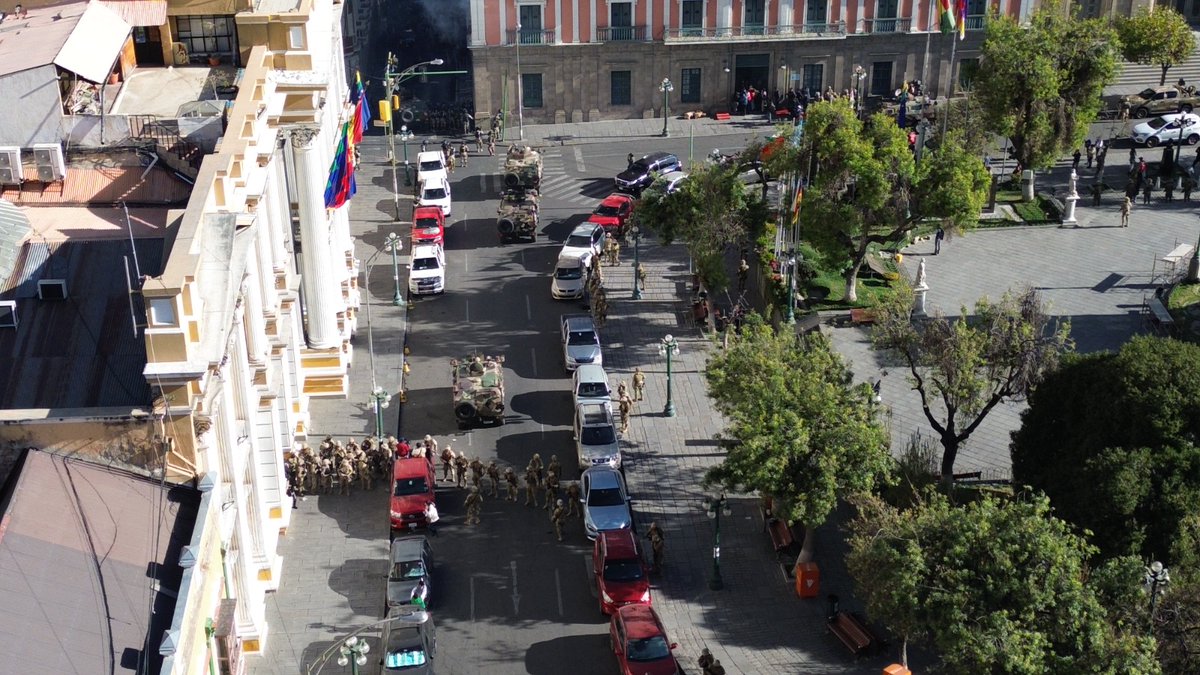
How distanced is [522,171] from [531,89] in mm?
12140

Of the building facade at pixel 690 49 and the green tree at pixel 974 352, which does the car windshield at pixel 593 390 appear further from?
the building facade at pixel 690 49

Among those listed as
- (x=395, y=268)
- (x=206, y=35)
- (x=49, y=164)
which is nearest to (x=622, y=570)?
(x=49, y=164)

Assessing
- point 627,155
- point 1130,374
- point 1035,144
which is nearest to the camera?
point 1130,374

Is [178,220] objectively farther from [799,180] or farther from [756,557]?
[799,180]

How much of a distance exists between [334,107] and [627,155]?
24.4 meters

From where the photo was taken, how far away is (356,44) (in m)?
92.8

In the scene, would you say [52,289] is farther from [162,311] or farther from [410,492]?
[410,492]

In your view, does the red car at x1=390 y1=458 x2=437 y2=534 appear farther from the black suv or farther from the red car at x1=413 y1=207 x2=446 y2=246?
the black suv

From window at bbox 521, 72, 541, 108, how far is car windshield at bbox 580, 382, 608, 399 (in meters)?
35.5

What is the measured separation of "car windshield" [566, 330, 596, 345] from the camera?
58.0 meters

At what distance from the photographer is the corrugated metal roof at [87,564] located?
95.1 feet

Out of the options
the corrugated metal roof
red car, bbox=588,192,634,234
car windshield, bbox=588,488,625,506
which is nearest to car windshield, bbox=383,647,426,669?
the corrugated metal roof

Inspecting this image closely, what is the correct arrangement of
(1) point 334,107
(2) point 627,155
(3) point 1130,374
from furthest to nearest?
(2) point 627,155
(1) point 334,107
(3) point 1130,374

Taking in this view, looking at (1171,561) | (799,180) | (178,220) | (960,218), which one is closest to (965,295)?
(960,218)
